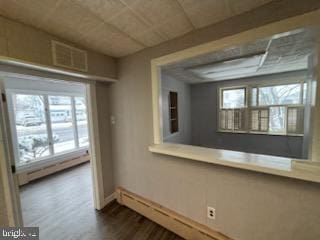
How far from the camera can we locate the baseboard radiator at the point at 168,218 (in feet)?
4.92

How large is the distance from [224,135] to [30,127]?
17.3 feet

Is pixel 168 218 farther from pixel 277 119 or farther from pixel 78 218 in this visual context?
pixel 277 119

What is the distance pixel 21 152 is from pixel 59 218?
2.15 m

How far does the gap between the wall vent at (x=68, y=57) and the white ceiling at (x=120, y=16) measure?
11cm

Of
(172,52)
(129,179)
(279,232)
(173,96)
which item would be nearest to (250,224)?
(279,232)

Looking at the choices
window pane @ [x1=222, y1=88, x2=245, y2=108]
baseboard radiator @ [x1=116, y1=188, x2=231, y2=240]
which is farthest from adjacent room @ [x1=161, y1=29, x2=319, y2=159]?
baseboard radiator @ [x1=116, y1=188, x2=231, y2=240]

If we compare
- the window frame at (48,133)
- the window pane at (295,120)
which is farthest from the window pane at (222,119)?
the window frame at (48,133)

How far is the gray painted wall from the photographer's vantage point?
376cm

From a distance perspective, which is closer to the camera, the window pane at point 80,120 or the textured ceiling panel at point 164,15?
the textured ceiling panel at point 164,15

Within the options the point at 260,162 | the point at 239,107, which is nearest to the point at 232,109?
the point at 239,107

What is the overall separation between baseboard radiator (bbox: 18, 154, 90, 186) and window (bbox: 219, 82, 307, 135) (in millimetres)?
4518

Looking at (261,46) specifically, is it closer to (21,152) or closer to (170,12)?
(170,12)

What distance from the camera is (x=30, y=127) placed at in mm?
3369
